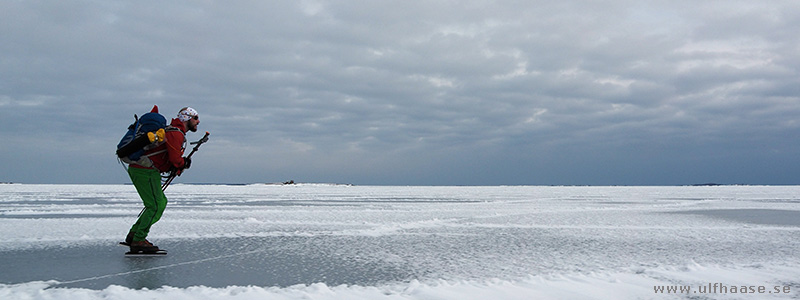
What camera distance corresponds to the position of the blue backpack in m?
4.86

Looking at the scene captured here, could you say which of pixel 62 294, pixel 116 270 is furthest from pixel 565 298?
pixel 116 270

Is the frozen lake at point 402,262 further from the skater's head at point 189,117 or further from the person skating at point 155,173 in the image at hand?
the skater's head at point 189,117

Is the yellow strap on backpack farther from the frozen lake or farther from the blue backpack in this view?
the frozen lake

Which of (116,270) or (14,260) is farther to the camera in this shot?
(14,260)

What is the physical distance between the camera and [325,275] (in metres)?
4.02

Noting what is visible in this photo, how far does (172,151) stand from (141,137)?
0.99ft

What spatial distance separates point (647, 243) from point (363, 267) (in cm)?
358

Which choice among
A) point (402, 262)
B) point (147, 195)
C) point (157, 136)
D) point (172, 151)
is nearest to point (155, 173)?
point (147, 195)

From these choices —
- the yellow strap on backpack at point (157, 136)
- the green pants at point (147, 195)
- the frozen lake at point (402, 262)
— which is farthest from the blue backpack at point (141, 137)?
the frozen lake at point (402, 262)

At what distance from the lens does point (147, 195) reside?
512 cm

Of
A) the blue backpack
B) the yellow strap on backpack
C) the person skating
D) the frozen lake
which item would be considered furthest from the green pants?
the yellow strap on backpack

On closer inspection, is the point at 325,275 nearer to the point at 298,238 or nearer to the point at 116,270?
the point at 116,270

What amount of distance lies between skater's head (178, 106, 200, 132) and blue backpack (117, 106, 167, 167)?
0.25 metres

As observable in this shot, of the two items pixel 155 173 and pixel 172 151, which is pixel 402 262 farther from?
pixel 155 173
